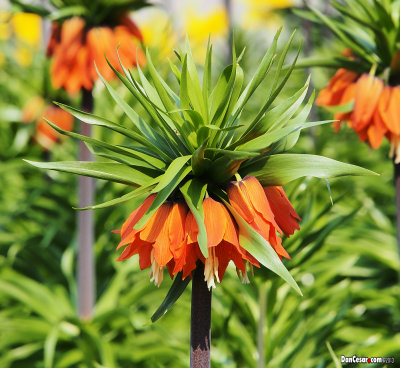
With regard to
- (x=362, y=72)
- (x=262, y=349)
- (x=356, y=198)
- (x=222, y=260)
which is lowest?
(x=222, y=260)

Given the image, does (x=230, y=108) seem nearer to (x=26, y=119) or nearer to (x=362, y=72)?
(x=362, y=72)

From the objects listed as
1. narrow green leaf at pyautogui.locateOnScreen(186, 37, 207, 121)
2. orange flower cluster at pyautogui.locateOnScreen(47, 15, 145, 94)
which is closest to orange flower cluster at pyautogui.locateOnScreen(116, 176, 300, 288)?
narrow green leaf at pyautogui.locateOnScreen(186, 37, 207, 121)

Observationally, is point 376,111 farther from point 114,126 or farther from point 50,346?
point 50,346

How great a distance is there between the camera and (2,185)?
318cm

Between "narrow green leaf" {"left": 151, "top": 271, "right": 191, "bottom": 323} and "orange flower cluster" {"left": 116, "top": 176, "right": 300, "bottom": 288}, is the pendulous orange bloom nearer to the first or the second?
"orange flower cluster" {"left": 116, "top": 176, "right": 300, "bottom": 288}

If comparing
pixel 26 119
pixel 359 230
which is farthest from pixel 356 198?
pixel 26 119

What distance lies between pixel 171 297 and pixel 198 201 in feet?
0.55

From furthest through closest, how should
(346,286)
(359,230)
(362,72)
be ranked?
(359,230) < (346,286) < (362,72)

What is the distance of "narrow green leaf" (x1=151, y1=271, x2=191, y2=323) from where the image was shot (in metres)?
0.95

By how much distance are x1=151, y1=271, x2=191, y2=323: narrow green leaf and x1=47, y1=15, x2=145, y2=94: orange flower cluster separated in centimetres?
124

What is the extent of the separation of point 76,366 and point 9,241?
2.23 feet

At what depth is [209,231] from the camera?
35.5 inches

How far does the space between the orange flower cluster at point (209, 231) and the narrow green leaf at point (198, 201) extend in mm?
17

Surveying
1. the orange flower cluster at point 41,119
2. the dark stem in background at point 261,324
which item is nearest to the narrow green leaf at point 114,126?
the dark stem in background at point 261,324
